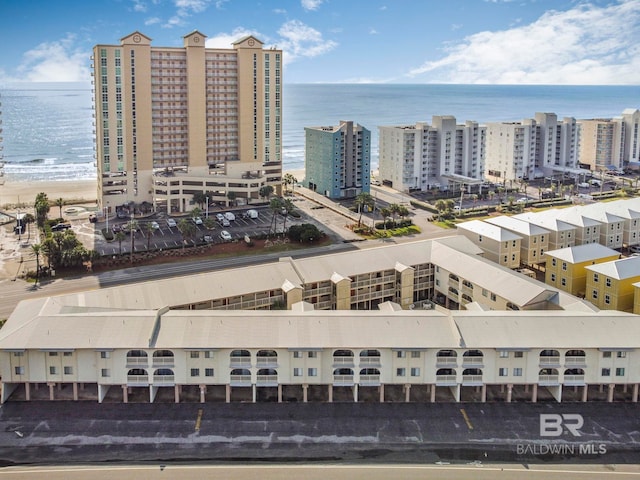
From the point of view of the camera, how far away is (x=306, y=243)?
65688mm

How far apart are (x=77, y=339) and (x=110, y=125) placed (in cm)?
4954

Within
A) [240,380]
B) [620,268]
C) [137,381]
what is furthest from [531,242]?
[137,381]

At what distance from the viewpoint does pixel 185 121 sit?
82.4m

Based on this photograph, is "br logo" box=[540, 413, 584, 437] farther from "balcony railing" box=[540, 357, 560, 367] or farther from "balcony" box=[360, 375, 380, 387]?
"balcony" box=[360, 375, 380, 387]

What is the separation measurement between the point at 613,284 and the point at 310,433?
85.2 feet

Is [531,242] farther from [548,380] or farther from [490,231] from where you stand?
[548,380]

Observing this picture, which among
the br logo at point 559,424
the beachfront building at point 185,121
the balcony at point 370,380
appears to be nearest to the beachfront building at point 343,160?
the beachfront building at point 185,121

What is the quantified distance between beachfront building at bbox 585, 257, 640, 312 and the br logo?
14796mm

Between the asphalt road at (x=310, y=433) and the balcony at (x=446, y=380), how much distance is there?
114 centimetres

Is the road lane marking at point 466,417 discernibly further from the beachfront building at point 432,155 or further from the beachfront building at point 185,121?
the beachfront building at point 432,155

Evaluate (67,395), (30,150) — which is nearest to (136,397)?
(67,395)

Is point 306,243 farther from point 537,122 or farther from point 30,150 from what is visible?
point 30,150

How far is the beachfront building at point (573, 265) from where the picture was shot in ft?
160

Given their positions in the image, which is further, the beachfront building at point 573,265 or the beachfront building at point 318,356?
the beachfront building at point 573,265
